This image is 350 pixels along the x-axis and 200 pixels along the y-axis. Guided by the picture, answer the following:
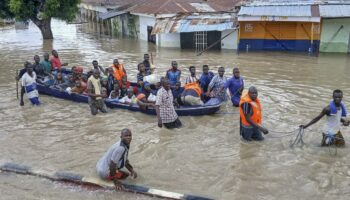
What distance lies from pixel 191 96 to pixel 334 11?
529 inches

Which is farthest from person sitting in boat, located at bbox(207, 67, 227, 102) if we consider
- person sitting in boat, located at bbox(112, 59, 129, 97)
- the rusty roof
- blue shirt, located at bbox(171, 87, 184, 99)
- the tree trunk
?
the tree trunk

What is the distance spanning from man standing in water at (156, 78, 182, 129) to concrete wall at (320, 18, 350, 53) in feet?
49.8

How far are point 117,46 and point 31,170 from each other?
67.9 feet

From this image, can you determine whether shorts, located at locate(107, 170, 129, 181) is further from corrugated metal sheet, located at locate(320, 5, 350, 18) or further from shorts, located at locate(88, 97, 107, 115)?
corrugated metal sheet, located at locate(320, 5, 350, 18)

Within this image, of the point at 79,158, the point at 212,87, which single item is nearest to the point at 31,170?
the point at 79,158

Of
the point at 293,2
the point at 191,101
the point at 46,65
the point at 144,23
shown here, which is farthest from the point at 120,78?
the point at 144,23

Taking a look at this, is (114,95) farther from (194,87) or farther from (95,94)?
(194,87)

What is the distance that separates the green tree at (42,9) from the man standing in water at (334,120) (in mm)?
24165

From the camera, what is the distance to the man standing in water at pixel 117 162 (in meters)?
6.63

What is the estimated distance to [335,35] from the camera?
73.3ft

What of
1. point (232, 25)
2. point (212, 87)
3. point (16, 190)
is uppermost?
point (232, 25)

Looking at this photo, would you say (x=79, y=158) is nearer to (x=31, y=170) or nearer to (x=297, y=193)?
(x=31, y=170)

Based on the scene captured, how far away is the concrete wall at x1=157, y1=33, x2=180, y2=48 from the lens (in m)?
25.4

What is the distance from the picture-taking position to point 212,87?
38.3 feet
